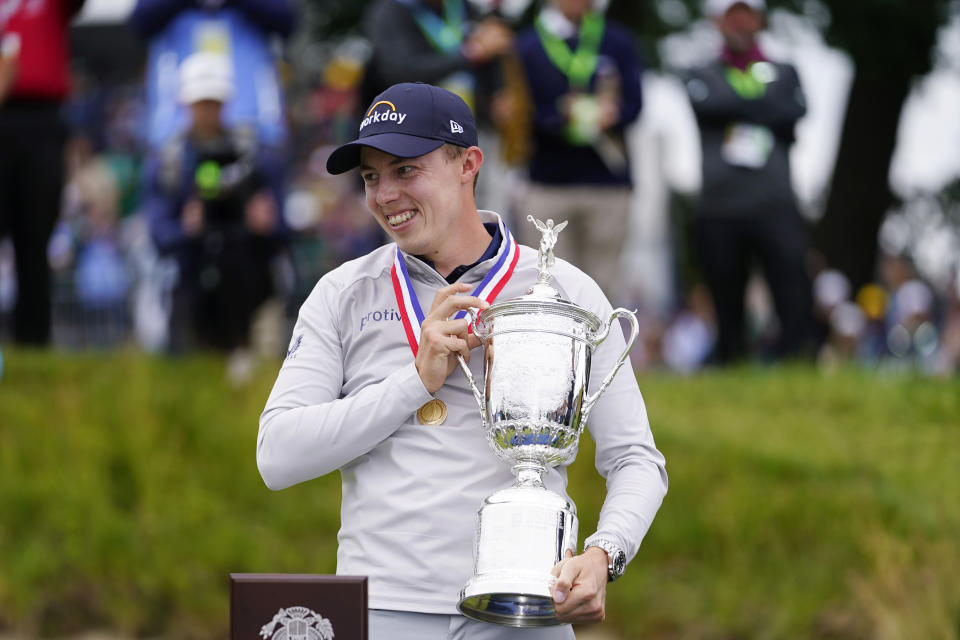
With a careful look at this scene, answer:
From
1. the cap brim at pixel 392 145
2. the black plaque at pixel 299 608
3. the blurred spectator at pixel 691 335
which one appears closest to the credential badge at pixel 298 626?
the black plaque at pixel 299 608

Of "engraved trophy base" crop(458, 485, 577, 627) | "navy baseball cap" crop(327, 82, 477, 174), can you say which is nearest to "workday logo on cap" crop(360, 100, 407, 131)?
"navy baseball cap" crop(327, 82, 477, 174)

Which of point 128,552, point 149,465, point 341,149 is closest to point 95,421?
point 149,465

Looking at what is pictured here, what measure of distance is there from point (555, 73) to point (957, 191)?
14.2 meters

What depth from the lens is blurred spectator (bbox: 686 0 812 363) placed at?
8555mm

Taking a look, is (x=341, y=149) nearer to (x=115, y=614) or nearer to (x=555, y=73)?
(x=115, y=614)

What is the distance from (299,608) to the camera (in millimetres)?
2863

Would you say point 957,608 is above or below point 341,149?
below

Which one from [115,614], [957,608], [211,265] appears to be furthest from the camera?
[211,265]

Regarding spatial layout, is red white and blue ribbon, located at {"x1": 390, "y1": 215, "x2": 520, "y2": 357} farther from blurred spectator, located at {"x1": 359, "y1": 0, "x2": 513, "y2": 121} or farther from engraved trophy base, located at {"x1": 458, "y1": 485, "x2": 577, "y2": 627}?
blurred spectator, located at {"x1": 359, "y1": 0, "x2": 513, "y2": 121}

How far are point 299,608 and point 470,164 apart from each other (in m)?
1.10

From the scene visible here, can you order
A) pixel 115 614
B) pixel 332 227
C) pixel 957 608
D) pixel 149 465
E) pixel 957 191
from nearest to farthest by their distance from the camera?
pixel 957 608
pixel 115 614
pixel 149 465
pixel 332 227
pixel 957 191

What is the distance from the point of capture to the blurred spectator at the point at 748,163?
8.55 metres

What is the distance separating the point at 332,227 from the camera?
14.4 meters

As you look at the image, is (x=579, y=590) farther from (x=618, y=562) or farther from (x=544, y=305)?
(x=544, y=305)
